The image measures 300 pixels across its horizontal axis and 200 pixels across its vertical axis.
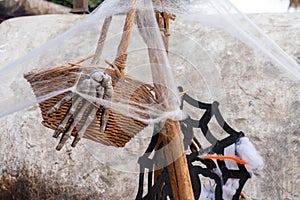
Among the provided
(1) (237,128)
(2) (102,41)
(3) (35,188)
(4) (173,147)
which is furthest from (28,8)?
(4) (173,147)

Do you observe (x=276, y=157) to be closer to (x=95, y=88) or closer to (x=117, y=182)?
(x=117, y=182)

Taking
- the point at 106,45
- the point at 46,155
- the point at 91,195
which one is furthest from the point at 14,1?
the point at 106,45

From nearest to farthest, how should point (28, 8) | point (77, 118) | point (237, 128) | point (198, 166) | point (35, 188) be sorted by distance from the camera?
point (77, 118)
point (198, 166)
point (237, 128)
point (35, 188)
point (28, 8)

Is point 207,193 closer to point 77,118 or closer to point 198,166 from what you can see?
point 198,166

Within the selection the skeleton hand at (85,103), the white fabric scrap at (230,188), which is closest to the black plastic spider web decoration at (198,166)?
the white fabric scrap at (230,188)

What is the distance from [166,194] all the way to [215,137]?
0.17 metres

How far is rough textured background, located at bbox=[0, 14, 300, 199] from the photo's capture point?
1771 mm

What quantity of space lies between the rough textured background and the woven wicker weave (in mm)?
885

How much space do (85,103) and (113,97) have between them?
0.05 m

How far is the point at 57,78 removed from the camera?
944mm

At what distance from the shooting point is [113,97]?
93cm

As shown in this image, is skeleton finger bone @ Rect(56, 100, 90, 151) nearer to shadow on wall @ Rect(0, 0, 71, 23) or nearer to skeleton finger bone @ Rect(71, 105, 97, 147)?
skeleton finger bone @ Rect(71, 105, 97, 147)

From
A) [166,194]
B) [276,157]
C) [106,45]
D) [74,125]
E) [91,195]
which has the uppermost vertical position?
[106,45]

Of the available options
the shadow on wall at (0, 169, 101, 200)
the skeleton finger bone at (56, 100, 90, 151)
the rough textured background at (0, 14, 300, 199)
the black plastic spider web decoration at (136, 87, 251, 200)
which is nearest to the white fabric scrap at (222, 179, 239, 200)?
the black plastic spider web decoration at (136, 87, 251, 200)
